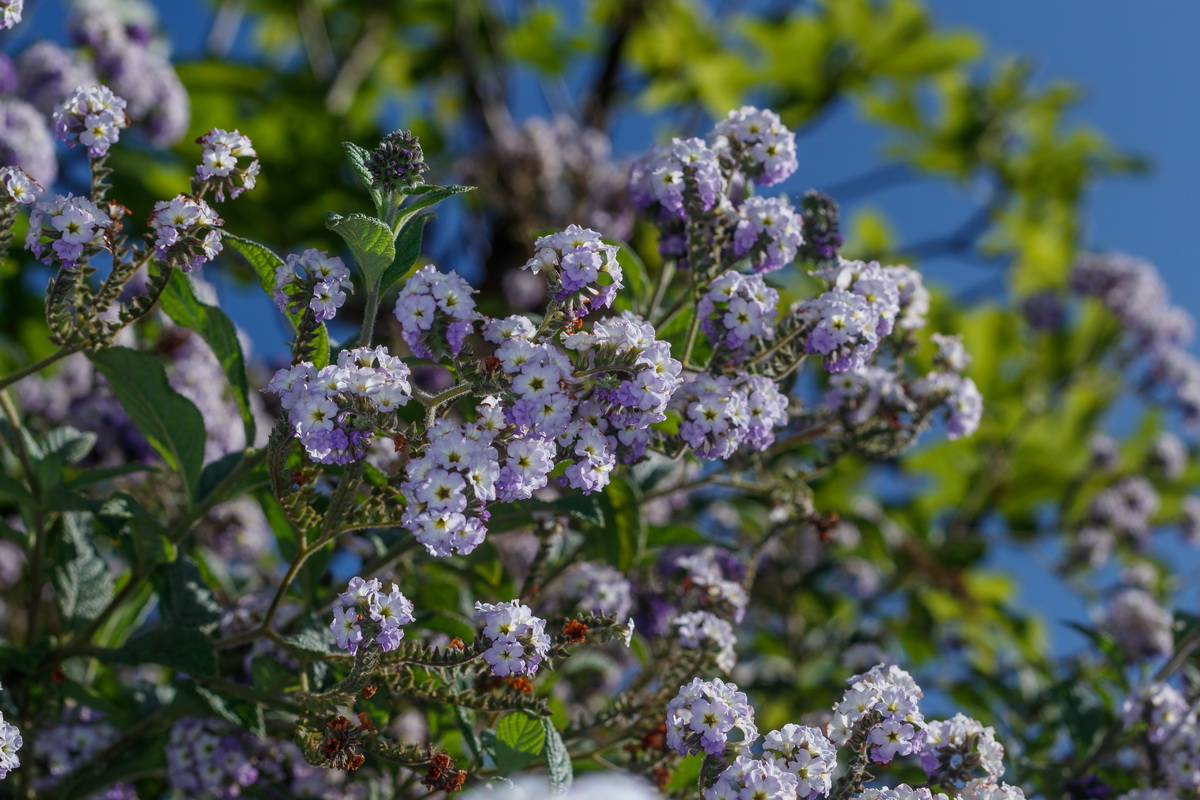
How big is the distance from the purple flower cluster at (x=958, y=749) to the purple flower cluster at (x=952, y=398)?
79 cm

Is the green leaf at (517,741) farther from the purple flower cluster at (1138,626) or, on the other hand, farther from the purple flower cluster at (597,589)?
the purple flower cluster at (1138,626)

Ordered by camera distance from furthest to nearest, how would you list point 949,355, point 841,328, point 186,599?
1. point 949,355
2. point 186,599
3. point 841,328

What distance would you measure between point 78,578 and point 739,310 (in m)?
1.69

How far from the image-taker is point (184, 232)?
2061 millimetres

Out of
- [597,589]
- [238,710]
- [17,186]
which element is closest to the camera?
[17,186]

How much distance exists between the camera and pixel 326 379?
1822mm

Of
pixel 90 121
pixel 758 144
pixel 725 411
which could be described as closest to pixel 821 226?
pixel 758 144

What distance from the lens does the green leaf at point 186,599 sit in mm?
2463

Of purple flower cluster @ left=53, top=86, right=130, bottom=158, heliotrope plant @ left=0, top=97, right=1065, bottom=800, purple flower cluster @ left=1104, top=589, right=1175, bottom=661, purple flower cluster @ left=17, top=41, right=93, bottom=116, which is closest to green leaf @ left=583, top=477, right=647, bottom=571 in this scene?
heliotrope plant @ left=0, top=97, right=1065, bottom=800

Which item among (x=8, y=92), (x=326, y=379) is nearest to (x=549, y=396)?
(x=326, y=379)

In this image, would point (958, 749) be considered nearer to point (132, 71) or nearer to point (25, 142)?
point (25, 142)

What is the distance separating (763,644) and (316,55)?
4.27 metres

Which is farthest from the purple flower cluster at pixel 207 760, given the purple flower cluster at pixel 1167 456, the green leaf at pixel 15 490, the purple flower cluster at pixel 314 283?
the purple flower cluster at pixel 1167 456

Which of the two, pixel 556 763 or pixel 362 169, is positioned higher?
pixel 362 169
